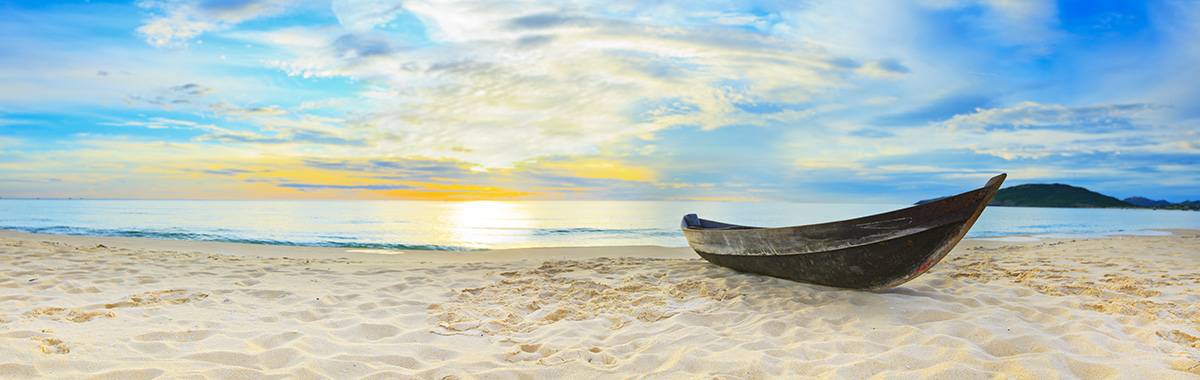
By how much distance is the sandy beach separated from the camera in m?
2.89

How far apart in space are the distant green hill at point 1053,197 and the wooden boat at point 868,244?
381 feet

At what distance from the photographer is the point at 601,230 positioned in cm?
2148

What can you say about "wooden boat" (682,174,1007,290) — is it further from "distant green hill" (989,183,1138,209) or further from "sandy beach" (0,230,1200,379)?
"distant green hill" (989,183,1138,209)

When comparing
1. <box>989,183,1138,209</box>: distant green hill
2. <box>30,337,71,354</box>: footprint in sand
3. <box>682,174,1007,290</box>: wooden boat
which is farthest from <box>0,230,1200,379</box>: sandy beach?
<box>989,183,1138,209</box>: distant green hill

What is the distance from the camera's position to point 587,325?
399 centimetres

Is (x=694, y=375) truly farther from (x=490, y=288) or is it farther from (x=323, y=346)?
(x=490, y=288)

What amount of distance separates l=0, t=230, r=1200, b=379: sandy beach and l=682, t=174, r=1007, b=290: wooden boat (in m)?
0.21

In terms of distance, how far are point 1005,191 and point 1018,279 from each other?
124 metres

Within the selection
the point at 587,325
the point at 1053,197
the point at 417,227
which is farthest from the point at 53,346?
the point at 1053,197

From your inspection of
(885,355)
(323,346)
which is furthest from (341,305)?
(885,355)

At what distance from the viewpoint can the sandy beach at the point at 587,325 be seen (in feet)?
9.47

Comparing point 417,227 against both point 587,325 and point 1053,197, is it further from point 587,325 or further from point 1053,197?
point 1053,197

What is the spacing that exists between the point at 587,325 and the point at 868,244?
2512 millimetres

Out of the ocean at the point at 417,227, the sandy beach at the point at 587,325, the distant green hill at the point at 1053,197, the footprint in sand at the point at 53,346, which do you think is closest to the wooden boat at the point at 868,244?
the sandy beach at the point at 587,325
